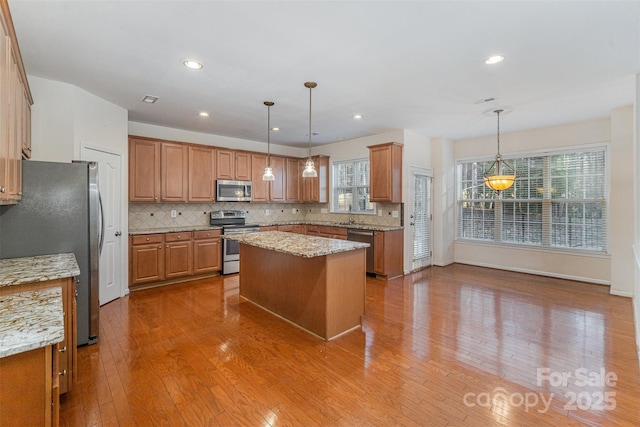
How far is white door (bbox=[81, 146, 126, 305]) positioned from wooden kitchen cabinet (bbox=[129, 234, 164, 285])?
0.26 meters

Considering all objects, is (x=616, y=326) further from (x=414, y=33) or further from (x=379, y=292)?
(x=414, y=33)

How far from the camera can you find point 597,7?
2.06 metres

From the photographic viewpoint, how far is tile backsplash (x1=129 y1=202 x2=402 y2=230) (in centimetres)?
509

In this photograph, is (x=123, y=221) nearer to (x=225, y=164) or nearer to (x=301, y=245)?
(x=225, y=164)

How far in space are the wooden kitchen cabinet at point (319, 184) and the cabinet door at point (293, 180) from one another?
0.65ft

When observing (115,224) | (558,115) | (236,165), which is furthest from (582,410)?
(236,165)

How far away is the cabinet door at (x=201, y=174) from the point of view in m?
5.31

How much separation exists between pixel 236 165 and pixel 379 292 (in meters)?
3.62

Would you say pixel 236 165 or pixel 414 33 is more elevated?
pixel 414 33

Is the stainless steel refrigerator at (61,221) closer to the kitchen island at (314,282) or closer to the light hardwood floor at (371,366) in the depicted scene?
the light hardwood floor at (371,366)

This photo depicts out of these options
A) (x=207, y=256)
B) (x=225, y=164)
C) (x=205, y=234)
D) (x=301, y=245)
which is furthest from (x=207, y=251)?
(x=301, y=245)

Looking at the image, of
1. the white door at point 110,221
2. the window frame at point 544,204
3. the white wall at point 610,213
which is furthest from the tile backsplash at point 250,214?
the white wall at point 610,213

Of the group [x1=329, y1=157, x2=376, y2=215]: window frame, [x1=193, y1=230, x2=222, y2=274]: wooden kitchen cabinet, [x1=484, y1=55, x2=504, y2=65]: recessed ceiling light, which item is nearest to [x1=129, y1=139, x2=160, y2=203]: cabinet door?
[x1=193, y1=230, x2=222, y2=274]: wooden kitchen cabinet

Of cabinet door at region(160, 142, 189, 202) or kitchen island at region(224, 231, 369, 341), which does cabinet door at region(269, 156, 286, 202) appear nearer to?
cabinet door at region(160, 142, 189, 202)
